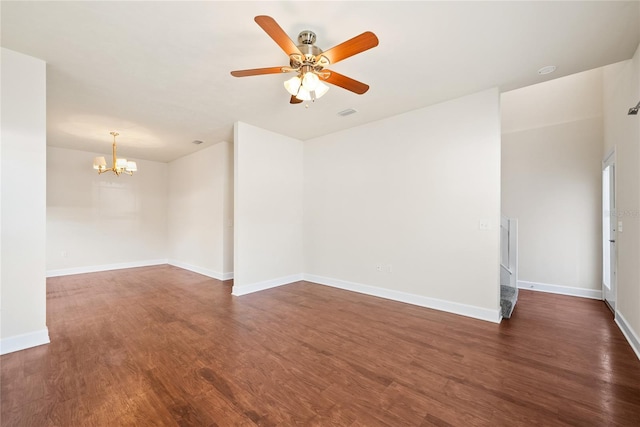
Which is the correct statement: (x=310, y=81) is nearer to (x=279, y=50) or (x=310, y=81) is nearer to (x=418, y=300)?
(x=279, y=50)

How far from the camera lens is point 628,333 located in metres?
2.63

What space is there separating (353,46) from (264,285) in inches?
156

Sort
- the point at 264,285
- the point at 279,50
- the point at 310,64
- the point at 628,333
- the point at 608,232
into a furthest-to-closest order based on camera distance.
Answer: the point at 264,285 → the point at 608,232 → the point at 628,333 → the point at 279,50 → the point at 310,64

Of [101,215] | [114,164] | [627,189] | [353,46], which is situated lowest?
[101,215]

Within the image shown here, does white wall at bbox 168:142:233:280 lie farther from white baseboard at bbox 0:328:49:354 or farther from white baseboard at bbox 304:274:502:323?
white baseboard at bbox 0:328:49:354

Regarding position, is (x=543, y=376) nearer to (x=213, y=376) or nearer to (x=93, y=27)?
(x=213, y=376)

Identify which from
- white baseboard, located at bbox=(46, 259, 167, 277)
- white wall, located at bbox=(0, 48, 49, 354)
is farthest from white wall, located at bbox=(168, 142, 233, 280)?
white wall, located at bbox=(0, 48, 49, 354)

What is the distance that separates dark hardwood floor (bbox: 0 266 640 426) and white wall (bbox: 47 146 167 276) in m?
3.02

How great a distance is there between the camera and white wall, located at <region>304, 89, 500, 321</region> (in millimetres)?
3262

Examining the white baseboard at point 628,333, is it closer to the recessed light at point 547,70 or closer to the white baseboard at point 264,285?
the recessed light at point 547,70

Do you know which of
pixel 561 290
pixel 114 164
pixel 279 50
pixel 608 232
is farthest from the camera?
pixel 114 164

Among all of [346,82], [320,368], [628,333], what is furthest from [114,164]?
[628,333]

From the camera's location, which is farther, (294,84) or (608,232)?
(608,232)

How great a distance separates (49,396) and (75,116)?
13.4 feet
